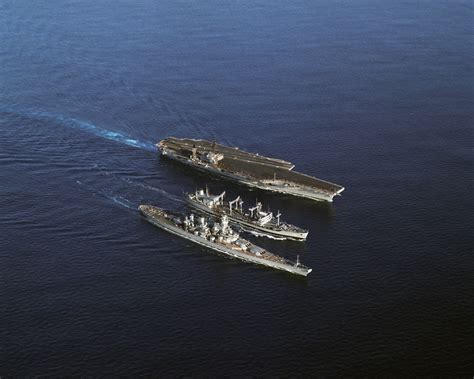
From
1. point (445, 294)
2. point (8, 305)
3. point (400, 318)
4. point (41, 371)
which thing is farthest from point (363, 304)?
point (8, 305)

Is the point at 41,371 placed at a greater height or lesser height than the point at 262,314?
lesser

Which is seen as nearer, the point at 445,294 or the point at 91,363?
the point at 91,363

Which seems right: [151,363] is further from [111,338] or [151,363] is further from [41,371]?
[41,371]

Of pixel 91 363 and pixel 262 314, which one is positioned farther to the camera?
pixel 262 314

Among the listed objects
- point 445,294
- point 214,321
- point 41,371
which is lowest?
point 41,371

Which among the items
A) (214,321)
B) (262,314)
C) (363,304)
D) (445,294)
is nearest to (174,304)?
(214,321)

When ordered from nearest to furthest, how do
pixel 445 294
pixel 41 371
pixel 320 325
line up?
pixel 41 371 < pixel 320 325 < pixel 445 294

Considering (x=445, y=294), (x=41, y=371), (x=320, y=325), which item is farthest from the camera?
(x=445, y=294)

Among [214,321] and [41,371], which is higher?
[214,321]

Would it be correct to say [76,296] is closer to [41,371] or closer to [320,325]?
[41,371]
